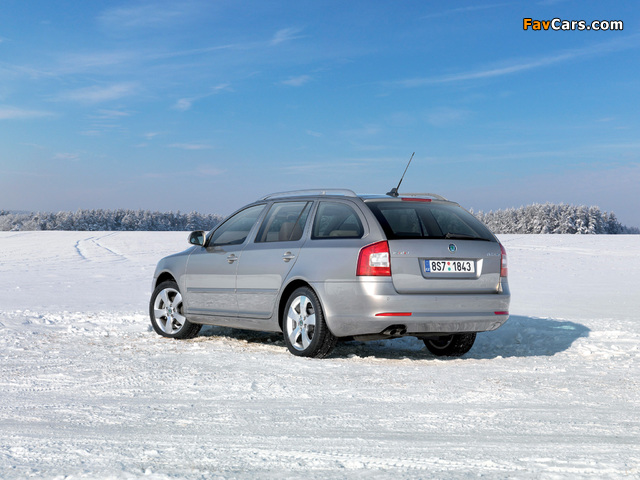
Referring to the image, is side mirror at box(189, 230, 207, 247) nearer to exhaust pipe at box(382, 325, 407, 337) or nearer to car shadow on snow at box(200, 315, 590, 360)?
car shadow on snow at box(200, 315, 590, 360)

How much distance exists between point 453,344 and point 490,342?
1.14 metres

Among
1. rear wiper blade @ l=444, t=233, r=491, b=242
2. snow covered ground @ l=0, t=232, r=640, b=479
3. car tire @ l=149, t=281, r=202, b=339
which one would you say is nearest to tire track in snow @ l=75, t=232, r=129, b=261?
snow covered ground @ l=0, t=232, r=640, b=479

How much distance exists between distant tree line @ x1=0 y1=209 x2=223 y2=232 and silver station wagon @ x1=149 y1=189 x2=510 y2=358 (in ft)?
338

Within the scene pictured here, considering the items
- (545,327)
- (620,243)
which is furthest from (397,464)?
(620,243)

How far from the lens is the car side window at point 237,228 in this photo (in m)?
8.73

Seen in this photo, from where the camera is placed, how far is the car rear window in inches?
285

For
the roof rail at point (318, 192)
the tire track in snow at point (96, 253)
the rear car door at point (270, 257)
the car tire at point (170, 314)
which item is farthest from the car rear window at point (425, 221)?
the tire track in snow at point (96, 253)

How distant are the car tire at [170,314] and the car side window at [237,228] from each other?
34.3 inches

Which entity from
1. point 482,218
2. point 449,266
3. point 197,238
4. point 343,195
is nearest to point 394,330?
point 449,266

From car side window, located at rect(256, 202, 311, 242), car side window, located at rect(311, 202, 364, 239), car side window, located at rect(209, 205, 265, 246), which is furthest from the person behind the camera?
car side window, located at rect(209, 205, 265, 246)

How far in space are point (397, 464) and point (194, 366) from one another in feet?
11.5

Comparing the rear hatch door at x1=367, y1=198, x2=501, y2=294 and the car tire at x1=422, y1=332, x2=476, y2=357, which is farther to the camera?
the car tire at x1=422, y1=332, x2=476, y2=357

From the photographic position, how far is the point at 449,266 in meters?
7.20

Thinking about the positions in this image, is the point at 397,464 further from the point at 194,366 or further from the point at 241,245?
the point at 241,245
